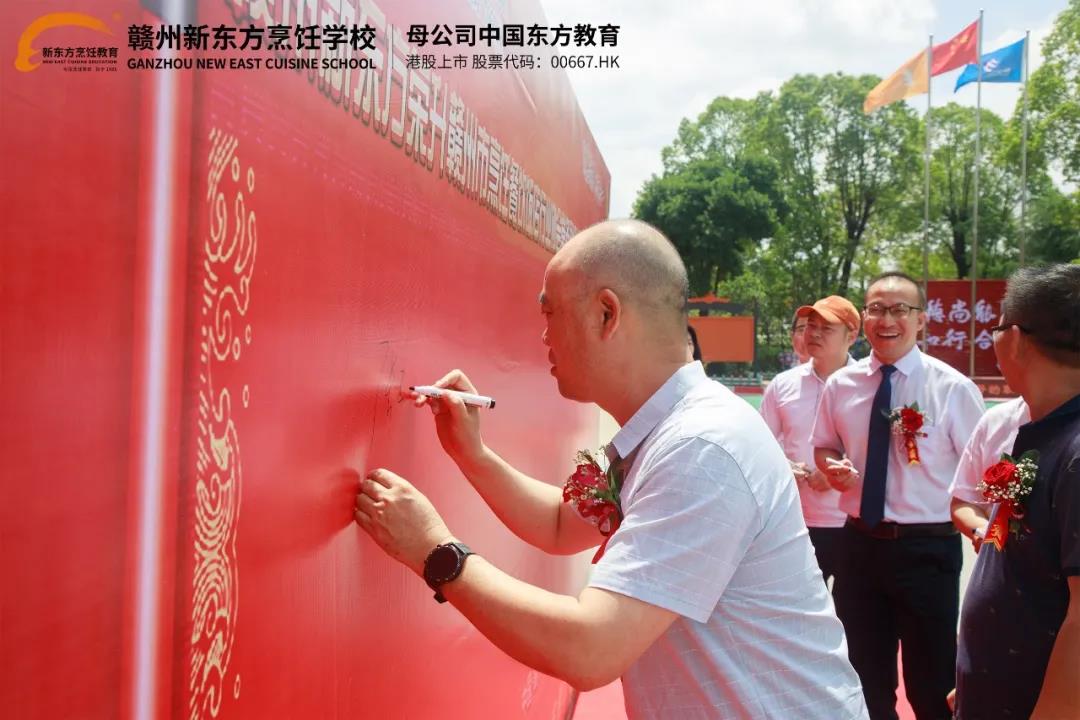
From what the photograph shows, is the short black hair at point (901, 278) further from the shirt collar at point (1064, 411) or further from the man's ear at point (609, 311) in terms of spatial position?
the man's ear at point (609, 311)

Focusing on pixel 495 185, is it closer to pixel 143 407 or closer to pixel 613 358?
pixel 613 358

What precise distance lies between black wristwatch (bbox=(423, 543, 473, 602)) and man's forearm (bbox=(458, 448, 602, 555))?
0.50 meters

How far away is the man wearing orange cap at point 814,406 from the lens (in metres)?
4.07

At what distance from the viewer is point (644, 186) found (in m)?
33.4

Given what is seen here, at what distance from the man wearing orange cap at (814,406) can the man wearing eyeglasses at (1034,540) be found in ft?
5.92

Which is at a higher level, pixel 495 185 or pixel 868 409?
pixel 495 185

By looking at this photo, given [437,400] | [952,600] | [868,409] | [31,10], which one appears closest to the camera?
[31,10]

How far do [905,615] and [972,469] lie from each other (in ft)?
2.60

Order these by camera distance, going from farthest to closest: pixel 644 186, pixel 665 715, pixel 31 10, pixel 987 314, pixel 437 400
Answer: pixel 644 186, pixel 987 314, pixel 437 400, pixel 665 715, pixel 31 10

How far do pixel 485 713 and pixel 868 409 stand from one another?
6.52ft

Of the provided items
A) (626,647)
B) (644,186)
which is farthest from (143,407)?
(644,186)

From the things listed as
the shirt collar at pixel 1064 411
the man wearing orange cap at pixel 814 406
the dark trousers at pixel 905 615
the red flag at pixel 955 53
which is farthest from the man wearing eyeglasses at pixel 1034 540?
the red flag at pixel 955 53

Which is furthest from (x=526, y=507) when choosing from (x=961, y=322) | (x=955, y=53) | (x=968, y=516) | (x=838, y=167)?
(x=838, y=167)

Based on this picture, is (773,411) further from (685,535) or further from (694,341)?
(685,535)
